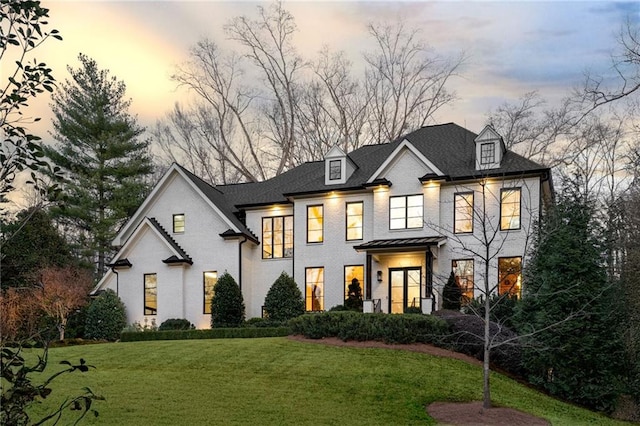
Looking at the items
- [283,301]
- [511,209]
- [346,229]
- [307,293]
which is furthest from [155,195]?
[511,209]

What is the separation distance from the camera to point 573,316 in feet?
56.9

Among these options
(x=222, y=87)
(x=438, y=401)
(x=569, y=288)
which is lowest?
(x=438, y=401)

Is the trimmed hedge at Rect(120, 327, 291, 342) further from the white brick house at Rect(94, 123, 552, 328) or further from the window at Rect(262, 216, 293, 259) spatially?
the window at Rect(262, 216, 293, 259)

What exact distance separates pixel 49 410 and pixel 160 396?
2.22 meters

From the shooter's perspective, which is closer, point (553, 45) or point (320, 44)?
point (553, 45)

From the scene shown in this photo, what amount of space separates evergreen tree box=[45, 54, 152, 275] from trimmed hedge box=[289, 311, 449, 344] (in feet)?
70.5

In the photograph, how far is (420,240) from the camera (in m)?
24.9

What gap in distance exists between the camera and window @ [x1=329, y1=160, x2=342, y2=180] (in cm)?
2773

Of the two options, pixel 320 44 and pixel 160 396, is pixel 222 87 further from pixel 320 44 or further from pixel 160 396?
pixel 160 396

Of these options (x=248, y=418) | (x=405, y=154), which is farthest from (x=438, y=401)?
(x=405, y=154)

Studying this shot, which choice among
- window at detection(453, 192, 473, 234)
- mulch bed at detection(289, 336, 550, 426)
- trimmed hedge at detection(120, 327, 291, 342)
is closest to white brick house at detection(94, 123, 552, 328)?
window at detection(453, 192, 473, 234)

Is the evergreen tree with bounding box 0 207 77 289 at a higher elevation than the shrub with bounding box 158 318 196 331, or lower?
higher

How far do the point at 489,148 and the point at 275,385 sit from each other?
46.6ft

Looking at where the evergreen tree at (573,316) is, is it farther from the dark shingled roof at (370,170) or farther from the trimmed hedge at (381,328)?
the dark shingled roof at (370,170)
